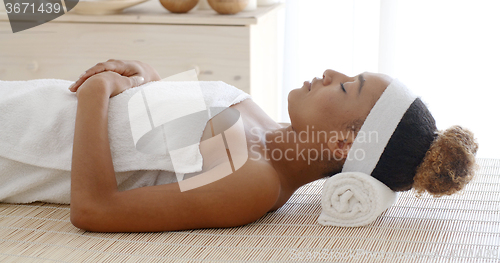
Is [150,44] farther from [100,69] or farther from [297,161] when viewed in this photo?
[297,161]

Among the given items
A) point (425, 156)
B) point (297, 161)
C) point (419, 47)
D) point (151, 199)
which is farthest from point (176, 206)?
point (419, 47)

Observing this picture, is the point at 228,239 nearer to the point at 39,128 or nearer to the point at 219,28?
the point at 39,128

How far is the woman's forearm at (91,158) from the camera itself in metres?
0.97

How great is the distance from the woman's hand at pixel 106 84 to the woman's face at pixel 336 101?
0.41m

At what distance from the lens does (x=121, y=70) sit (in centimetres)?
126

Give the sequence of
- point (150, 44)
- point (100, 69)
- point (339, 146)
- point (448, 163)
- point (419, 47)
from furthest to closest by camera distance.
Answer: point (419, 47)
point (150, 44)
point (100, 69)
point (339, 146)
point (448, 163)

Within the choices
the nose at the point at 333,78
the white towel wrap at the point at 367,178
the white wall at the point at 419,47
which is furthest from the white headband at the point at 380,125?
the white wall at the point at 419,47

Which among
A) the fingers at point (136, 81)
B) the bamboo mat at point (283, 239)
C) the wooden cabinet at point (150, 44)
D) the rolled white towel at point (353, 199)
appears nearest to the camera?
the bamboo mat at point (283, 239)

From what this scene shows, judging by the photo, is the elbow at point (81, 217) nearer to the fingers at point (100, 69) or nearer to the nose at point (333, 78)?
the fingers at point (100, 69)

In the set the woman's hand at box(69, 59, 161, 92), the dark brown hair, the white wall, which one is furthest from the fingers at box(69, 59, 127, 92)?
the white wall

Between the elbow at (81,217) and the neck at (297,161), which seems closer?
the elbow at (81,217)

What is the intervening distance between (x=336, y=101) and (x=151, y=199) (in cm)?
44

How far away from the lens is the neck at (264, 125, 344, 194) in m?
1.09

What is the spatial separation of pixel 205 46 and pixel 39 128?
0.88 meters
